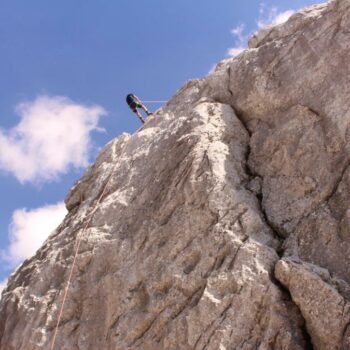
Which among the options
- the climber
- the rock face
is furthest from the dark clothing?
the rock face

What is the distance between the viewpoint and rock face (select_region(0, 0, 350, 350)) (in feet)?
28.8

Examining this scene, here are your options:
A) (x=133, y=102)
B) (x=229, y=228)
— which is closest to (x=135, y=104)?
(x=133, y=102)

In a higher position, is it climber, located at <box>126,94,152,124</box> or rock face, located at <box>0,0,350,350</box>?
climber, located at <box>126,94,152,124</box>

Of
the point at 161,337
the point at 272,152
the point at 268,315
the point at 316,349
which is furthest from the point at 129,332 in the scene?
the point at 272,152

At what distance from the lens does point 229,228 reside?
33.2 ft

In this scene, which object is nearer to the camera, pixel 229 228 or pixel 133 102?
pixel 229 228

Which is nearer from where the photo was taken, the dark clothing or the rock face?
the rock face

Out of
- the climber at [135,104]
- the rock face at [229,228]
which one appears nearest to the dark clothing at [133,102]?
the climber at [135,104]

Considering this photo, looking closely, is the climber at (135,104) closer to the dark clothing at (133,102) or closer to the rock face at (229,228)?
the dark clothing at (133,102)

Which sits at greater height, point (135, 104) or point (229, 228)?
point (135, 104)

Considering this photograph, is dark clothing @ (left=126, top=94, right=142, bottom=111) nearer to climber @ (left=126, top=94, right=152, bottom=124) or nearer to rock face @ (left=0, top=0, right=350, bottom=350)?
climber @ (left=126, top=94, right=152, bottom=124)

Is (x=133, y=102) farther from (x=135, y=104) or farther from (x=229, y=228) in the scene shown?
(x=229, y=228)

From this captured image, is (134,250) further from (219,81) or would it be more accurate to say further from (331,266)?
(219,81)

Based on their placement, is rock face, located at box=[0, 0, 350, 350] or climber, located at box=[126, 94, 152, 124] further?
climber, located at box=[126, 94, 152, 124]
